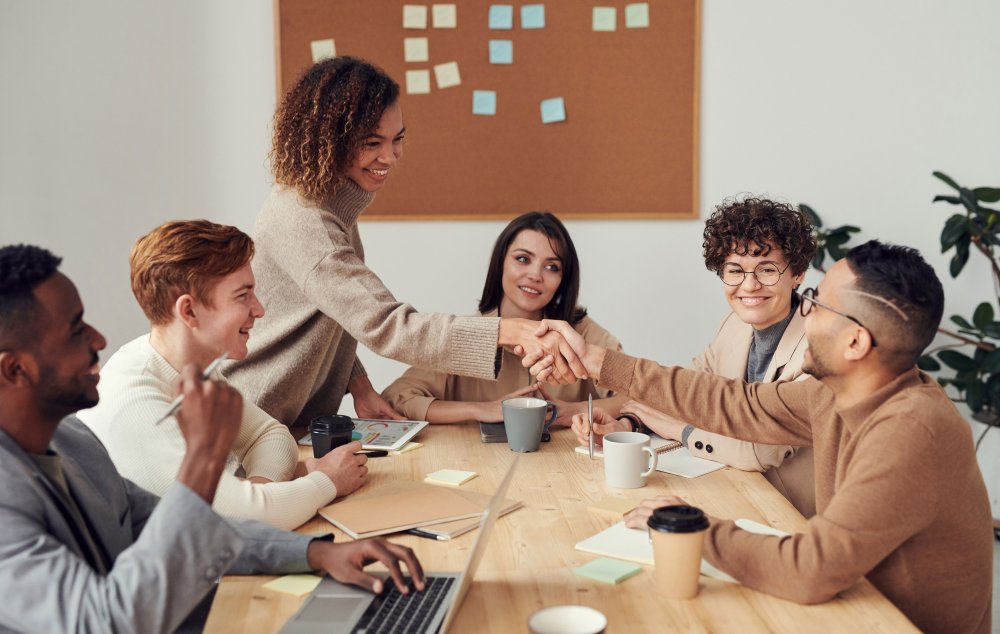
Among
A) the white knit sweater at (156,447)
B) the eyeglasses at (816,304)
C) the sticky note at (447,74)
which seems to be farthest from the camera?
the sticky note at (447,74)

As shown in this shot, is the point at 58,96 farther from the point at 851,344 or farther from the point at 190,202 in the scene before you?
the point at 851,344

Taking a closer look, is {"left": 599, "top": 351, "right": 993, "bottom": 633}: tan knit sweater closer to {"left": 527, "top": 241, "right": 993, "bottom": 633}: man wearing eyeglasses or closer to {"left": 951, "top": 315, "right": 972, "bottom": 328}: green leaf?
{"left": 527, "top": 241, "right": 993, "bottom": 633}: man wearing eyeglasses

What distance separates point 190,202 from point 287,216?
1.64 m

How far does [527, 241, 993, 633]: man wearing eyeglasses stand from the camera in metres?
1.19

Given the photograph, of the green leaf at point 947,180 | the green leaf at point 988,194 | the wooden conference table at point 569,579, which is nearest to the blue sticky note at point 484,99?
the green leaf at point 947,180

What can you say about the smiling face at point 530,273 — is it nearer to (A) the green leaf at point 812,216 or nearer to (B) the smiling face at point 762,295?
(B) the smiling face at point 762,295

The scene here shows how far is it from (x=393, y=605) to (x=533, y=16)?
270 cm

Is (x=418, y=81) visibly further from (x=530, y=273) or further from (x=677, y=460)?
(x=677, y=460)

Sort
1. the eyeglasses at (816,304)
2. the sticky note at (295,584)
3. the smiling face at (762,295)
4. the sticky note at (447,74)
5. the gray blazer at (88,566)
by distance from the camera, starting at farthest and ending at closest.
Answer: the sticky note at (447,74), the smiling face at (762,295), the eyeglasses at (816,304), the sticky note at (295,584), the gray blazer at (88,566)

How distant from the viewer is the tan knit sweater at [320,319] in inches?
75.5

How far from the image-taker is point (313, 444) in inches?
72.2

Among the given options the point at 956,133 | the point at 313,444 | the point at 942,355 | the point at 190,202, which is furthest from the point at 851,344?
the point at 190,202

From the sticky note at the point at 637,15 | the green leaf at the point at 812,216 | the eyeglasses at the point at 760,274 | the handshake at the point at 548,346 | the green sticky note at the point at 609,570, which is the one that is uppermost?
the sticky note at the point at 637,15

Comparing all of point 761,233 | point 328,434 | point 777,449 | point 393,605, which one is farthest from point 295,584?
point 761,233
